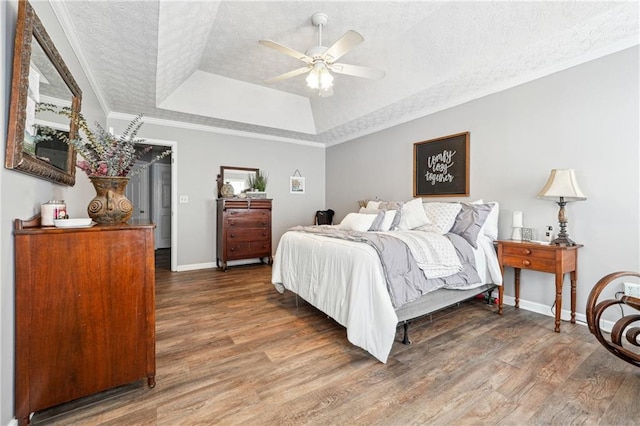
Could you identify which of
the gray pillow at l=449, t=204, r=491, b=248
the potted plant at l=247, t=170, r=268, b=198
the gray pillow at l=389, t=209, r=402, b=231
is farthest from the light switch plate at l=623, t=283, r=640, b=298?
the potted plant at l=247, t=170, r=268, b=198

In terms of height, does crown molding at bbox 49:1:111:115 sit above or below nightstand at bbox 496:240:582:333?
above

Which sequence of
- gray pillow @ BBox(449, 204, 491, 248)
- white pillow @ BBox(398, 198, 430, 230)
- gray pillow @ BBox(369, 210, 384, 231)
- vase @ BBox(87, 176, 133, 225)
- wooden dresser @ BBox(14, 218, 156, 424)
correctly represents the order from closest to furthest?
1. wooden dresser @ BBox(14, 218, 156, 424)
2. vase @ BBox(87, 176, 133, 225)
3. gray pillow @ BBox(449, 204, 491, 248)
4. gray pillow @ BBox(369, 210, 384, 231)
5. white pillow @ BBox(398, 198, 430, 230)

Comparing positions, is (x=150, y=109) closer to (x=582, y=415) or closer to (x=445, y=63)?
(x=445, y=63)

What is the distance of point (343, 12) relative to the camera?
2607mm

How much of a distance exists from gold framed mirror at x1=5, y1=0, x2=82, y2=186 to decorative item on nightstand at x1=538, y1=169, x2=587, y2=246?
3.58 m

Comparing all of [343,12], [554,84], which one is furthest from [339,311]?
[554,84]

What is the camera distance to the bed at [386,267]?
1954 millimetres

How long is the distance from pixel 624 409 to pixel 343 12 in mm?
3449

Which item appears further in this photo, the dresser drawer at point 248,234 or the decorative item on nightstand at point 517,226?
the dresser drawer at point 248,234

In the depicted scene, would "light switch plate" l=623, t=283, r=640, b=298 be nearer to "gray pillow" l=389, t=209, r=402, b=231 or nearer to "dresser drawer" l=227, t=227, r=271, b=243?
"gray pillow" l=389, t=209, r=402, b=231

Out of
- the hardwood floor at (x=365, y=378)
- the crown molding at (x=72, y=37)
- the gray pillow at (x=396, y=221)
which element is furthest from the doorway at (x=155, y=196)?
the gray pillow at (x=396, y=221)

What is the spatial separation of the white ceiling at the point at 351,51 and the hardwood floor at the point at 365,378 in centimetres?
241

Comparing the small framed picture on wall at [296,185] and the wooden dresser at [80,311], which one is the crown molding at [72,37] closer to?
the wooden dresser at [80,311]

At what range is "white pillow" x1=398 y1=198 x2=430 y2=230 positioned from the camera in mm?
3131
